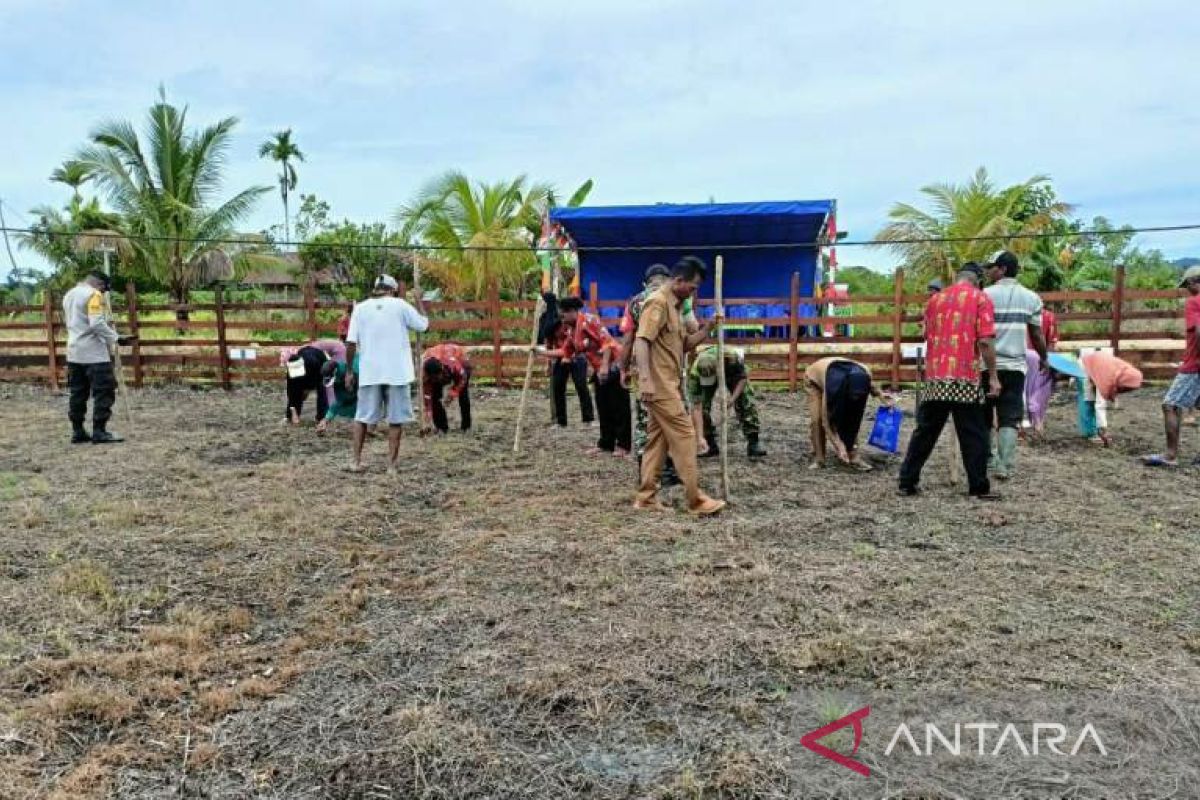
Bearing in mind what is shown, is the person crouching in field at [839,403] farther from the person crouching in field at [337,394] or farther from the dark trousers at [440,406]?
the person crouching in field at [337,394]

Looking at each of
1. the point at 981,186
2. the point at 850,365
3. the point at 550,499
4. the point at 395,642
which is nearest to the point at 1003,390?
the point at 850,365

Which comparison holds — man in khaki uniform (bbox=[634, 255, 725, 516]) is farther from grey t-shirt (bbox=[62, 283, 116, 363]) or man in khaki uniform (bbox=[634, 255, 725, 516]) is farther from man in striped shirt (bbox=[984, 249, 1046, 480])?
grey t-shirt (bbox=[62, 283, 116, 363])

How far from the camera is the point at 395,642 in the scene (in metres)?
3.59

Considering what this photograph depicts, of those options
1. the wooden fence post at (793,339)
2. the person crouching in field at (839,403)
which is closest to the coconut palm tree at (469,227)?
the wooden fence post at (793,339)

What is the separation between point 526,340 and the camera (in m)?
13.8

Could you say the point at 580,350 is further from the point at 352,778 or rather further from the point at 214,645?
the point at 352,778

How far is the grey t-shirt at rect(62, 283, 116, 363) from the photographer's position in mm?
8125

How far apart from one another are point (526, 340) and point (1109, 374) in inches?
326

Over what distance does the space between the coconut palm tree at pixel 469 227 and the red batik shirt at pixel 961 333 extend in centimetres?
1129

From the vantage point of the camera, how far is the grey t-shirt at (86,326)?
320 inches

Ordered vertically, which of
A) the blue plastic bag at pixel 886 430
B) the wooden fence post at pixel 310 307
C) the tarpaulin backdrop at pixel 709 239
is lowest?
the blue plastic bag at pixel 886 430

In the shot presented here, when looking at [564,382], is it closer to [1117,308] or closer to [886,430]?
[886,430]

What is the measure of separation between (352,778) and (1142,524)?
15.2 feet

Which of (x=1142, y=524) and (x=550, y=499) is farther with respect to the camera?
(x=550, y=499)
